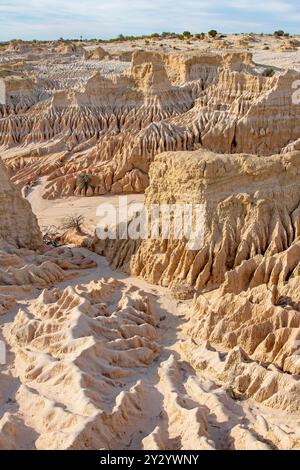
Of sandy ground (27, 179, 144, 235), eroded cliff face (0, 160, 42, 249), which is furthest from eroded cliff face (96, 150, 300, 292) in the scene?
sandy ground (27, 179, 144, 235)

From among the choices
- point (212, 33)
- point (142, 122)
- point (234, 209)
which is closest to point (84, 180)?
point (142, 122)

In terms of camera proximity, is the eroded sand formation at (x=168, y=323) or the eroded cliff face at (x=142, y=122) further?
the eroded cliff face at (x=142, y=122)

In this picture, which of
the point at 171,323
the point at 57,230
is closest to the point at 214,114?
the point at 57,230

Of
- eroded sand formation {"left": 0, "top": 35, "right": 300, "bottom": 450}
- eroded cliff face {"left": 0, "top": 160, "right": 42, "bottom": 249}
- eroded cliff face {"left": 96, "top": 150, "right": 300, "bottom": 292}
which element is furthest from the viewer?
eroded cliff face {"left": 0, "top": 160, "right": 42, "bottom": 249}

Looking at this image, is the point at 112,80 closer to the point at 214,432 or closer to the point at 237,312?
the point at 237,312

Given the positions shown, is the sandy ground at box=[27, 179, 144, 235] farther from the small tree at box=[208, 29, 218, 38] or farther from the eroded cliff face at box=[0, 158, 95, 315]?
the small tree at box=[208, 29, 218, 38]

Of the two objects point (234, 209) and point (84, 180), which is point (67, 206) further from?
point (234, 209)

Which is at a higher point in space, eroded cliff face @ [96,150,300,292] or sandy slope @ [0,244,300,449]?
eroded cliff face @ [96,150,300,292]

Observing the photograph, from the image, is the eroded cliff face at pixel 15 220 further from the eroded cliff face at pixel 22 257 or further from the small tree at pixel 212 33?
Answer: the small tree at pixel 212 33

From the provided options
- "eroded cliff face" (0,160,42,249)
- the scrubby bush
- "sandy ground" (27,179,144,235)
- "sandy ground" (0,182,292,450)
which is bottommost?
"sandy ground" (27,179,144,235)

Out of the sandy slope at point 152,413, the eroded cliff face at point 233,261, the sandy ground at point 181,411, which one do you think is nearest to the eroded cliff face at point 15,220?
the eroded cliff face at point 233,261
